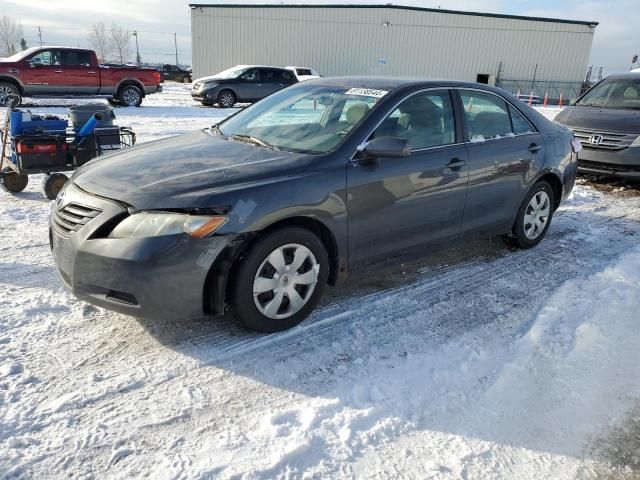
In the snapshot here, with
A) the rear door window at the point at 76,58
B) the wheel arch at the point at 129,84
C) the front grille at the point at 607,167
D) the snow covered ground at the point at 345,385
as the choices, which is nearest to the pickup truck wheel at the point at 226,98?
the wheel arch at the point at 129,84

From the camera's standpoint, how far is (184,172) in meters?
3.37

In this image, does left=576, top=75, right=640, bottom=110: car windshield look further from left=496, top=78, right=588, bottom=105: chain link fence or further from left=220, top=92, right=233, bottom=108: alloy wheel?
left=496, top=78, right=588, bottom=105: chain link fence

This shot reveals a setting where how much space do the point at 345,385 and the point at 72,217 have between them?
192 centimetres

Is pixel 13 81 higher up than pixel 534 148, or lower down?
lower down

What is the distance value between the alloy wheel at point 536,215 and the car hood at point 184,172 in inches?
106

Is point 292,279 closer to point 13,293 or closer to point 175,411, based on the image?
point 175,411

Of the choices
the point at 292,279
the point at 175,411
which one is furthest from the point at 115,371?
the point at 292,279

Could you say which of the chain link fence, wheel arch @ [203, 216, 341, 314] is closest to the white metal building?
the chain link fence

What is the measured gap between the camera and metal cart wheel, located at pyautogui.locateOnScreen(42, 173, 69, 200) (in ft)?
20.3

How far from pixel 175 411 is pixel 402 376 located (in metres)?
1.27

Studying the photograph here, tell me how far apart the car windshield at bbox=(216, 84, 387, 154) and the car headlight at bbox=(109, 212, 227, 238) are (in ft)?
3.34

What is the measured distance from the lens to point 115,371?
9.93 ft

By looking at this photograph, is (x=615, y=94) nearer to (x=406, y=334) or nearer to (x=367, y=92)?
(x=367, y=92)

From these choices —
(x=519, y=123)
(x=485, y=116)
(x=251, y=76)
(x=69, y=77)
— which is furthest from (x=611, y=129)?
(x=69, y=77)
